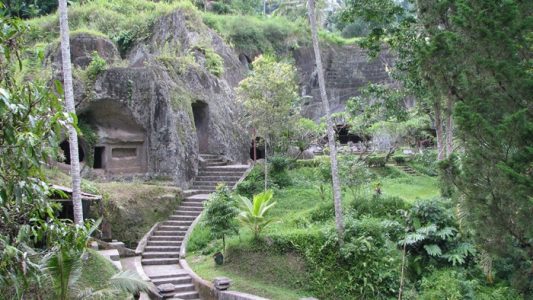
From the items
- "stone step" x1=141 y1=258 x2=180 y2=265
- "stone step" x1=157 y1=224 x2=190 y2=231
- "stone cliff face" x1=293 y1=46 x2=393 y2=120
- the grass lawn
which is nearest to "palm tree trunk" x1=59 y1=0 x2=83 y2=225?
the grass lawn

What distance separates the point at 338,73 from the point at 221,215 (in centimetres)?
2494

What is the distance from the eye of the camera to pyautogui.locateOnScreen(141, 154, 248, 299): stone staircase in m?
12.5

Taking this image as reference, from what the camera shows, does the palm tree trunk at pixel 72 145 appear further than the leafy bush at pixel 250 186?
No

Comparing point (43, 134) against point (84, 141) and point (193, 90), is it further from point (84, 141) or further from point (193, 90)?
point (193, 90)

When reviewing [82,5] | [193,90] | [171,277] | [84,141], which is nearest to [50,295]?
[171,277]

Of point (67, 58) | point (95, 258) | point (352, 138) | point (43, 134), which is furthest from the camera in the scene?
point (352, 138)

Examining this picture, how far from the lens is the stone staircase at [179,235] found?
41.0ft

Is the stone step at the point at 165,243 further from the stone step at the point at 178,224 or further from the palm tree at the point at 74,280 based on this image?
the palm tree at the point at 74,280

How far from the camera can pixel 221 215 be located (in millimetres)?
12961

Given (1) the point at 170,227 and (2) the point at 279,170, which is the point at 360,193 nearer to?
(2) the point at 279,170

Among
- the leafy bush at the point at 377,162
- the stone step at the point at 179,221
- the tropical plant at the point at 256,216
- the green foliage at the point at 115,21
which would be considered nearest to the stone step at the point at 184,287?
the tropical plant at the point at 256,216

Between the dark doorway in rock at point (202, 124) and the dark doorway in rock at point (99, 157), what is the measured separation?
4.90 metres

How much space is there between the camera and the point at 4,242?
505 centimetres

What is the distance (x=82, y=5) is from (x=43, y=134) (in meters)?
25.7
